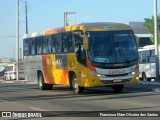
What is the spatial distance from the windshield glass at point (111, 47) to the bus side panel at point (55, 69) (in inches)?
109

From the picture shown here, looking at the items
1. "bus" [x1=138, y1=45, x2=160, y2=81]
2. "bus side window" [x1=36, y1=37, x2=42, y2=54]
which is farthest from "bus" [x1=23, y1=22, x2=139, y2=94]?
"bus" [x1=138, y1=45, x2=160, y2=81]

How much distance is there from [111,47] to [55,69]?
489 centimetres

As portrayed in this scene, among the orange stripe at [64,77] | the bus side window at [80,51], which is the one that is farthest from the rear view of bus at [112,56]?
the orange stripe at [64,77]

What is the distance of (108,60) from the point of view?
79.1ft

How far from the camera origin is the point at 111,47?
2422 cm

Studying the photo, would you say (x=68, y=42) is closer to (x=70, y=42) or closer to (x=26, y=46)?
(x=70, y=42)

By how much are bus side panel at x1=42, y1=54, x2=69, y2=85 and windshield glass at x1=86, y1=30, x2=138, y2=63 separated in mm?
2776

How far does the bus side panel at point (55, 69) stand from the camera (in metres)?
26.6

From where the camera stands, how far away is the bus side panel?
87.2 feet

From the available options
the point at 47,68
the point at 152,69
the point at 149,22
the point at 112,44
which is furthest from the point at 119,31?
the point at 149,22

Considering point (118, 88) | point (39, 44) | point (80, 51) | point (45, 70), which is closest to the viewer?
point (80, 51)

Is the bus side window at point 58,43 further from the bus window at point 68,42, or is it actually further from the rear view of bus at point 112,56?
the rear view of bus at point 112,56

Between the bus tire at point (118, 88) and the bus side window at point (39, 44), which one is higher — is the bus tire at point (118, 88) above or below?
below

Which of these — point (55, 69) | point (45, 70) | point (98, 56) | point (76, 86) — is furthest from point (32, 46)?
point (98, 56)
